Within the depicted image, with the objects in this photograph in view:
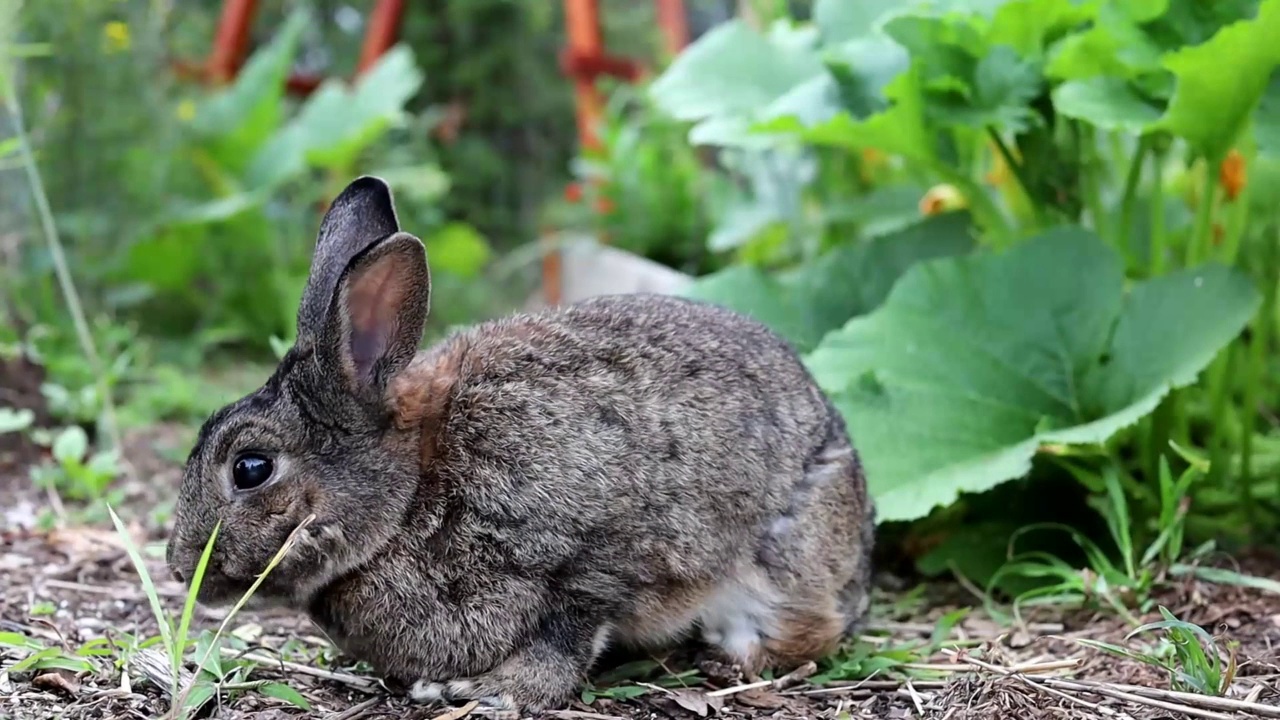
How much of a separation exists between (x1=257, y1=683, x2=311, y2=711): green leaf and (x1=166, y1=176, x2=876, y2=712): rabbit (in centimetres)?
19

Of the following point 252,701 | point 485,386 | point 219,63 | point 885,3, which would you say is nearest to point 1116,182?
point 885,3

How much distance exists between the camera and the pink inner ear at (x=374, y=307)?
2650 mm

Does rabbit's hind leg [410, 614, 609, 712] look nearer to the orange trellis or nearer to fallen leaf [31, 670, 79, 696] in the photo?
fallen leaf [31, 670, 79, 696]

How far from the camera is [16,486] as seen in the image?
4465mm

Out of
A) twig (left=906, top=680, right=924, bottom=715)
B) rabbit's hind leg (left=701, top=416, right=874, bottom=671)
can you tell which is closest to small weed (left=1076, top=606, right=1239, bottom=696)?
twig (left=906, top=680, right=924, bottom=715)

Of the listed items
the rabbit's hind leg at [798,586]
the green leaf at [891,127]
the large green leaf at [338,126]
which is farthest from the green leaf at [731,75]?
the large green leaf at [338,126]

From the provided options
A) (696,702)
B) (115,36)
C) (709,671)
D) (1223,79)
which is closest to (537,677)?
(696,702)

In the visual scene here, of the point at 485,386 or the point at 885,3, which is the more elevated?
the point at 885,3

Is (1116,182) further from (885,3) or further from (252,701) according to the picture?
(252,701)

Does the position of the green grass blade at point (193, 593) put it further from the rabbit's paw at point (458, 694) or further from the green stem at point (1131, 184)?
the green stem at point (1131, 184)

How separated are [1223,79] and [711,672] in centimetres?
226

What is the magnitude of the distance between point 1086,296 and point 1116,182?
1.47 metres

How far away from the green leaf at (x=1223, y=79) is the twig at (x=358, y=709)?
9.04 feet

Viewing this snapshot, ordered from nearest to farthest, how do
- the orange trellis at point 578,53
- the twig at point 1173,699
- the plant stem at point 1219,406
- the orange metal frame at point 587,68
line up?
the twig at point 1173,699
the plant stem at point 1219,406
the orange trellis at point 578,53
the orange metal frame at point 587,68
